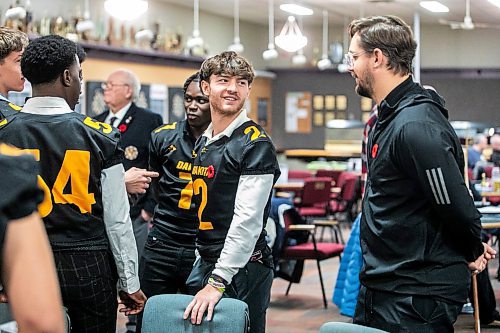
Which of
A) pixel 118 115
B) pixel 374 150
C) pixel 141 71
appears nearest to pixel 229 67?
pixel 374 150

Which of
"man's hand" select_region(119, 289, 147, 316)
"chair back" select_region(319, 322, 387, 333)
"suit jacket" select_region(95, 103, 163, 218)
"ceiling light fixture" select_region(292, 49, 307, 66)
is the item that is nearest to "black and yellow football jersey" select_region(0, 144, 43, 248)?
"chair back" select_region(319, 322, 387, 333)

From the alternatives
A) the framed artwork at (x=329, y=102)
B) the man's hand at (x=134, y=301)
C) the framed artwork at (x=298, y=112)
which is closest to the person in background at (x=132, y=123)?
the man's hand at (x=134, y=301)

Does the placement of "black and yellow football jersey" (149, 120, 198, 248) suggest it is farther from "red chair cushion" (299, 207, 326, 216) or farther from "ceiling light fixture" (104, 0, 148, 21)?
"red chair cushion" (299, 207, 326, 216)

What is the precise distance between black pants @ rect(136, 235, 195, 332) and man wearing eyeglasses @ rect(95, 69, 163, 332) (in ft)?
5.11

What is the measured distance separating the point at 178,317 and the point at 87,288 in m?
0.43

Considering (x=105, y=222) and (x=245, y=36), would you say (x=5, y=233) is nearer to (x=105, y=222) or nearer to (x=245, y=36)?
(x=105, y=222)

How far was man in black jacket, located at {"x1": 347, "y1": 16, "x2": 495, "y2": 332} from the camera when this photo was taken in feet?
9.54

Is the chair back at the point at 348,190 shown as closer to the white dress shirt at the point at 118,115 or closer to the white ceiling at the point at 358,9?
the white ceiling at the point at 358,9

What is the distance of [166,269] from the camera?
445 centimetres

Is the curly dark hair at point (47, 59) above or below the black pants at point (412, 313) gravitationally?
above

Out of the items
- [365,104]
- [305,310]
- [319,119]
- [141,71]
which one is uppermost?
[141,71]

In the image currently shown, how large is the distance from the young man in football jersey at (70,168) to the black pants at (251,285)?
40cm

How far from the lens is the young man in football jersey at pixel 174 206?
4.44 m

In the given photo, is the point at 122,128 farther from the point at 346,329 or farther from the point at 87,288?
the point at 346,329
